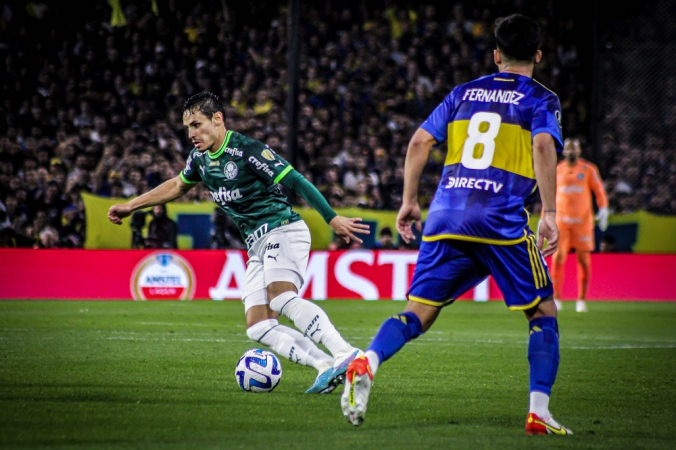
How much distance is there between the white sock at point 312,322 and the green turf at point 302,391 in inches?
12.8

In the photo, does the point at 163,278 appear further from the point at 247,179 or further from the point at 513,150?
the point at 513,150

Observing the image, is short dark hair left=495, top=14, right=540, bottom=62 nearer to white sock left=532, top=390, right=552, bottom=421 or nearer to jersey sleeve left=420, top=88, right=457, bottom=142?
jersey sleeve left=420, top=88, right=457, bottom=142

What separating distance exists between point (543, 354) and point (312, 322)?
5.40ft

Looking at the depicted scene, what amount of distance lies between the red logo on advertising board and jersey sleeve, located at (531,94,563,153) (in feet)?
30.6

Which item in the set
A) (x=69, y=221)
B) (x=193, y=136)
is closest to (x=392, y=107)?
(x=69, y=221)

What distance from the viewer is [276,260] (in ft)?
19.4

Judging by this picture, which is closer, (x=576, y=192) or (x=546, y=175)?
(x=546, y=175)

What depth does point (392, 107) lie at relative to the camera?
17.3 metres

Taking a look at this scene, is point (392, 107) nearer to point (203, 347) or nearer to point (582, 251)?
point (582, 251)

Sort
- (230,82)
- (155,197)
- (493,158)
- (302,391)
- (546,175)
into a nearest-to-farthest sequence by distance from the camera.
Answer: (546,175) < (493,158) < (302,391) < (155,197) < (230,82)

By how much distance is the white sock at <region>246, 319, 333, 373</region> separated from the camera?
227 inches

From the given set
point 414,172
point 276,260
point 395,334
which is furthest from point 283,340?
point 414,172

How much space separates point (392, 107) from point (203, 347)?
9827 millimetres

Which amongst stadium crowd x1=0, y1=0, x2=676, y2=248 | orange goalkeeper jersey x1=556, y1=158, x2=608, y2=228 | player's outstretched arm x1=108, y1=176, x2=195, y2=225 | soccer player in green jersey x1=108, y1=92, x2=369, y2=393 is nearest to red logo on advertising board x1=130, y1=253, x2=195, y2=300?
stadium crowd x1=0, y1=0, x2=676, y2=248
